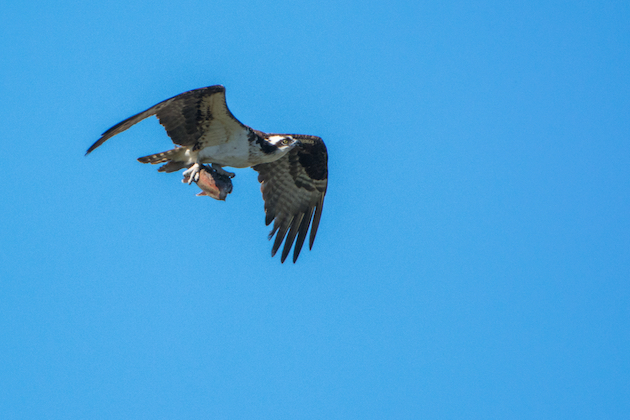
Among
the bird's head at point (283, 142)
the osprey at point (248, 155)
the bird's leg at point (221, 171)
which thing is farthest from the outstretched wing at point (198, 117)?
the bird's head at point (283, 142)

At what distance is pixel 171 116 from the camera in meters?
11.7

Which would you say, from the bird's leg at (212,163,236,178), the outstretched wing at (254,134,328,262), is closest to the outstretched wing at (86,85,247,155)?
the bird's leg at (212,163,236,178)

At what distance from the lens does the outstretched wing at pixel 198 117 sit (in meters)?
11.2

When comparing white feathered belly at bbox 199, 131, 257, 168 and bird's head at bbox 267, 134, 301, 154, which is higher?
bird's head at bbox 267, 134, 301, 154

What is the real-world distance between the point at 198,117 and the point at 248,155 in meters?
1.13

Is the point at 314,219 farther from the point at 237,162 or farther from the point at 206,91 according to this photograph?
the point at 206,91

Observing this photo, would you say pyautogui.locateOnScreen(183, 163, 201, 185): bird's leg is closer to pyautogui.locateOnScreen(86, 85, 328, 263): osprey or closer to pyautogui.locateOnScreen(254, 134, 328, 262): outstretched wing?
pyautogui.locateOnScreen(86, 85, 328, 263): osprey

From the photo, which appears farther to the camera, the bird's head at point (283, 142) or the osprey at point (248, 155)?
the bird's head at point (283, 142)

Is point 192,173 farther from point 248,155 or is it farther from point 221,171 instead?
point 248,155

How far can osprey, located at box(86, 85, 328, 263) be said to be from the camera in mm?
11469

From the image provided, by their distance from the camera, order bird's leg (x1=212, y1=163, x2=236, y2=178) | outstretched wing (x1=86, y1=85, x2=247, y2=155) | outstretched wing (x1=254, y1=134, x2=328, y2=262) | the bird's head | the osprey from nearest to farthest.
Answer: outstretched wing (x1=86, y1=85, x2=247, y2=155) → the osprey → bird's leg (x1=212, y1=163, x2=236, y2=178) → the bird's head → outstretched wing (x1=254, y1=134, x2=328, y2=262)

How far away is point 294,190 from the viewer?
14180 mm

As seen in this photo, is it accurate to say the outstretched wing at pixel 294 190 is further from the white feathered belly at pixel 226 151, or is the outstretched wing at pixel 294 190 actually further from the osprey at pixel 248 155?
the white feathered belly at pixel 226 151

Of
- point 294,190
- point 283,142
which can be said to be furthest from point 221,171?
point 294,190
